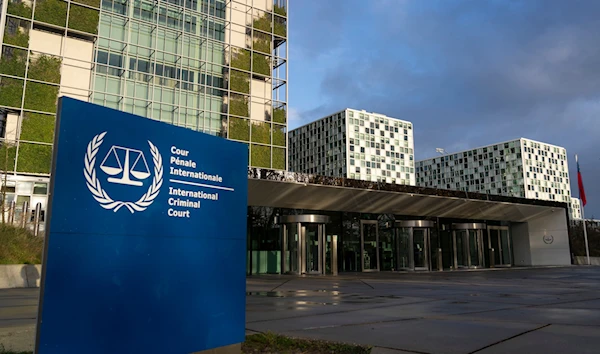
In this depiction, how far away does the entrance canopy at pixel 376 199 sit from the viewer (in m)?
22.5

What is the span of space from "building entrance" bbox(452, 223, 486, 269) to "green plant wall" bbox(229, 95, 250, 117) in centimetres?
2667

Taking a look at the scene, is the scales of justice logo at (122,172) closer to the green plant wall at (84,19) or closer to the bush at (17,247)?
the bush at (17,247)

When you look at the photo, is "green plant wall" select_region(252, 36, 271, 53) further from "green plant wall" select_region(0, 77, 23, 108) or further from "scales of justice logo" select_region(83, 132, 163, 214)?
"scales of justice logo" select_region(83, 132, 163, 214)

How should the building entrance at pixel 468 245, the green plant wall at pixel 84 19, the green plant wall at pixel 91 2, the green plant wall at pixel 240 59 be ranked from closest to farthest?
the building entrance at pixel 468 245
the green plant wall at pixel 84 19
the green plant wall at pixel 91 2
the green plant wall at pixel 240 59

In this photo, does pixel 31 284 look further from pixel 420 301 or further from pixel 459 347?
pixel 459 347

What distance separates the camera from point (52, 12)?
39.4 meters

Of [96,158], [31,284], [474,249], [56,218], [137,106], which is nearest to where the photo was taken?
[56,218]

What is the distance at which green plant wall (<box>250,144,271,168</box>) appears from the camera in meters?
49.8

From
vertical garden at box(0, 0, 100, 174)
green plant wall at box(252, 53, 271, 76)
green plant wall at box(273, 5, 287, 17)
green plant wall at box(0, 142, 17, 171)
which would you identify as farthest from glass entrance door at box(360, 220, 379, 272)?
green plant wall at box(273, 5, 287, 17)

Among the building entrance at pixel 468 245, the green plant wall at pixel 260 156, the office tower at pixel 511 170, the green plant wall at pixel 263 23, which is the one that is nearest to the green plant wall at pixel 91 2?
the green plant wall at pixel 263 23

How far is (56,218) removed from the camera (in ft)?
10.3

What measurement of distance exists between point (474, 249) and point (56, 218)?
32.5 metres

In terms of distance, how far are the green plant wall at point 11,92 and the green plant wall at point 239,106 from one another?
752 inches

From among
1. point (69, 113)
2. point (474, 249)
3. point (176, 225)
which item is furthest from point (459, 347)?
point (474, 249)
